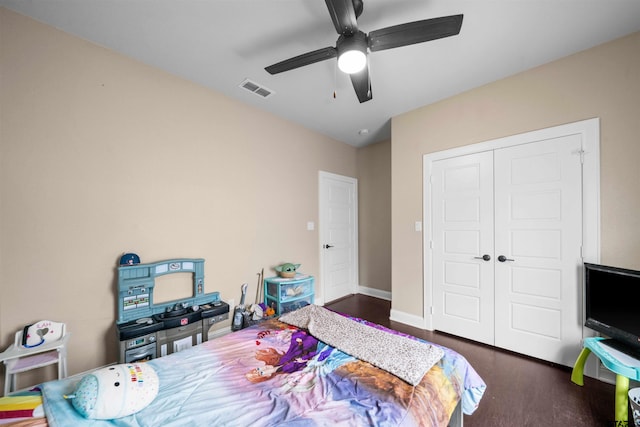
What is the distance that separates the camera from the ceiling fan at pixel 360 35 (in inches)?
51.5

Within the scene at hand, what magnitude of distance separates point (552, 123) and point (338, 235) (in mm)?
2950

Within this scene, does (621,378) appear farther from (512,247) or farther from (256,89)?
(256,89)

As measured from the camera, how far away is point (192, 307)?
229 cm

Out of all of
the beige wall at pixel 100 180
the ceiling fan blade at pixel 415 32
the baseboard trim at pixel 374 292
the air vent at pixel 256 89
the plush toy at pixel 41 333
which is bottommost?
the baseboard trim at pixel 374 292

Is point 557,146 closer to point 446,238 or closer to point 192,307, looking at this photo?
point 446,238

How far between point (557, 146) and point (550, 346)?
1.85 metres

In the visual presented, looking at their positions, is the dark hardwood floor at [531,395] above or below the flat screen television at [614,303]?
below

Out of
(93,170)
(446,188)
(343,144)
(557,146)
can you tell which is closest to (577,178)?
(557,146)

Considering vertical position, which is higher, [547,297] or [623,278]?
[623,278]

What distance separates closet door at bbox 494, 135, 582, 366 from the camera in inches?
84.2

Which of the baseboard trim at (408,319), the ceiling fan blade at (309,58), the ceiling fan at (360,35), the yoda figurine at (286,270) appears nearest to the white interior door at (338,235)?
the yoda figurine at (286,270)

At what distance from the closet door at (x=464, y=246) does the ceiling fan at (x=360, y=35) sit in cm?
171

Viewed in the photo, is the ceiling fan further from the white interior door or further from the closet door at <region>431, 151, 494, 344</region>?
the white interior door

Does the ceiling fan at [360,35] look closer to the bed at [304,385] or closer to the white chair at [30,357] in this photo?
the bed at [304,385]
